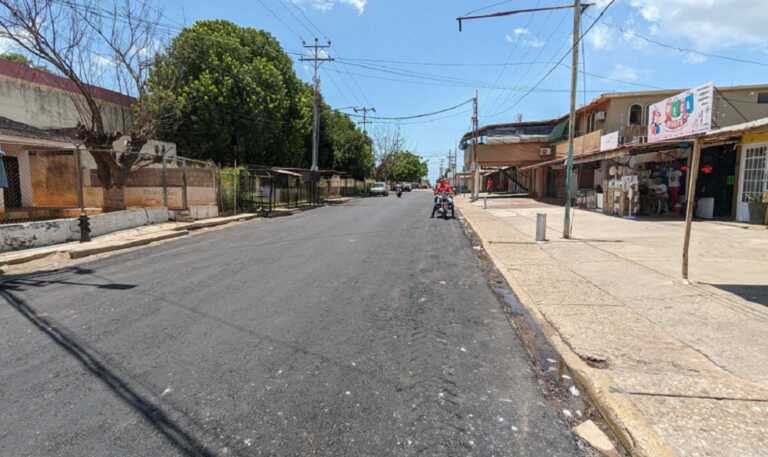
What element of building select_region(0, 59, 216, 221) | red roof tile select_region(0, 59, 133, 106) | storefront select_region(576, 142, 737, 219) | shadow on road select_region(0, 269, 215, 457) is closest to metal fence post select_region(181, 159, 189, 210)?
A: building select_region(0, 59, 216, 221)

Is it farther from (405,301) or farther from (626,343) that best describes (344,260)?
(626,343)

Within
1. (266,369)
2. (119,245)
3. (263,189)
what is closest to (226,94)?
(263,189)

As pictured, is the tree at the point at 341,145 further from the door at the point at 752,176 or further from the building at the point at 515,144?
the door at the point at 752,176

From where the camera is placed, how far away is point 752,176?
14.7 meters

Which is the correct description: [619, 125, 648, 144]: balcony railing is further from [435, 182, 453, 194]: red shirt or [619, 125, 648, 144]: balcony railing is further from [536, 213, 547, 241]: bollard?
[536, 213, 547, 241]: bollard

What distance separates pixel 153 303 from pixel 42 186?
15829 millimetres

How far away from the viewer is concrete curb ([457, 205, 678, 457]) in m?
2.65

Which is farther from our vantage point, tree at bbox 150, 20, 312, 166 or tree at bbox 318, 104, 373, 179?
tree at bbox 318, 104, 373, 179

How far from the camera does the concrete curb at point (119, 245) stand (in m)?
9.80

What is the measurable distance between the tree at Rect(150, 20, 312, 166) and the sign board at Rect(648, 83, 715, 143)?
19.8 meters

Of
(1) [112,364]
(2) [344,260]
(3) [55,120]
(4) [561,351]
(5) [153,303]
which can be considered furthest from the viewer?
(3) [55,120]

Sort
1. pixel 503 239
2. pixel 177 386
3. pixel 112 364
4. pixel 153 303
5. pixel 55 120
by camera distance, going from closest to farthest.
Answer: pixel 177 386
pixel 112 364
pixel 153 303
pixel 503 239
pixel 55 120

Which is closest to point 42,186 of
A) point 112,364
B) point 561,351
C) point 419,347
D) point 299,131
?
point 299,131

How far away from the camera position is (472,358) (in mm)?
4125
